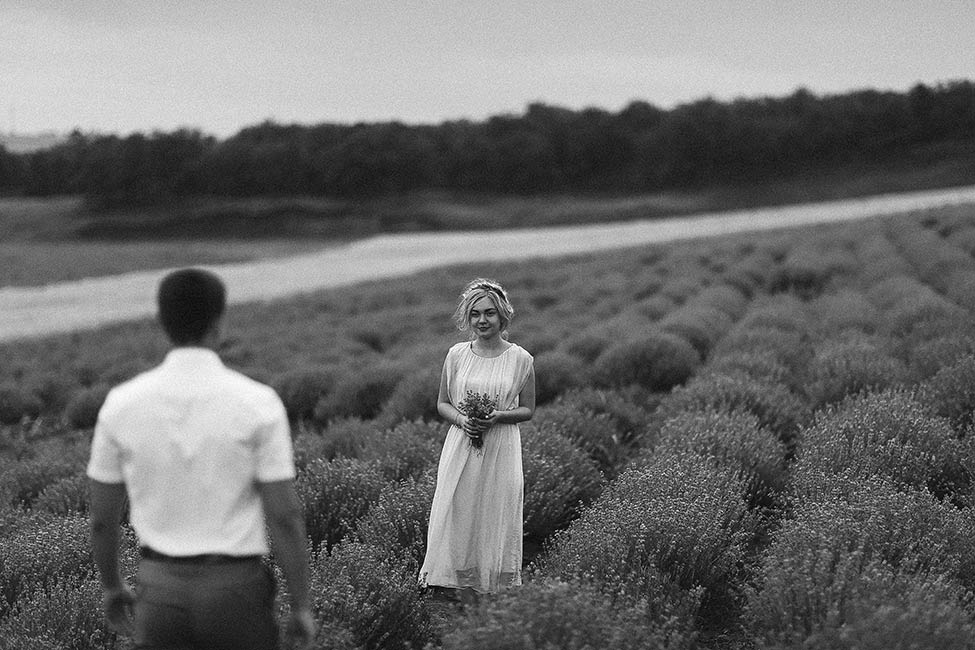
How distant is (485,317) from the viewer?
14.1 ft

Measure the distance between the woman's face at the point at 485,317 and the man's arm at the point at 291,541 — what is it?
1.93m

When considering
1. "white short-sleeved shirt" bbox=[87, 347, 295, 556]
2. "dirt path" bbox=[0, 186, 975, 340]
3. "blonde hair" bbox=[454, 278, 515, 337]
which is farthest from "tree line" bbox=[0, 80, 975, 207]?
"white short-sleeved shirt" bbox=[87, 347, 295, 556]

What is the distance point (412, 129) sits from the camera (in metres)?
54.1

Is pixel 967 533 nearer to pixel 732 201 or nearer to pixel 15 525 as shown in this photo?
pixel 15 525

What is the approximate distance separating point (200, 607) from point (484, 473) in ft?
6.92

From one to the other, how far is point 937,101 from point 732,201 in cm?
1342

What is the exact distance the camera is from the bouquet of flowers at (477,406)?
13.9 ft

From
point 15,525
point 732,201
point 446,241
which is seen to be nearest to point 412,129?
point 446,241

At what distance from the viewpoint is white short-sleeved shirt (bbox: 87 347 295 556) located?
2357 mm

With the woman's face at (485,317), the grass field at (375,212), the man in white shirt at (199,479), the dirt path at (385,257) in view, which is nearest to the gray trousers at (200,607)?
the man in white shirt at (199,479)

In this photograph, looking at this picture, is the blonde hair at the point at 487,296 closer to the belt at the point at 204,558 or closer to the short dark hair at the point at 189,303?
the short dark hair at the point at 189,303

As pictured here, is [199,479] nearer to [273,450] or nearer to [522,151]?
[273,450]

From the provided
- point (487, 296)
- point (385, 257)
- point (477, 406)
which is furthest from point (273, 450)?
point (385, 257)

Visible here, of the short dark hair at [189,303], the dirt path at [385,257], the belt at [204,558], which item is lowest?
the dirt path at [385,257]
